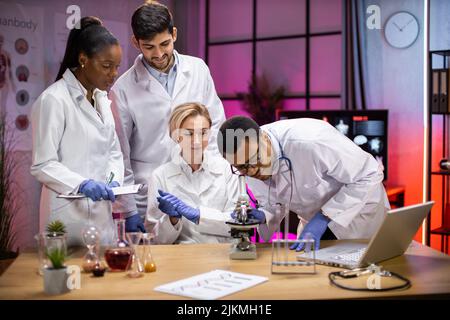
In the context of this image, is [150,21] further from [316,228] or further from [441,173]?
[441,173]

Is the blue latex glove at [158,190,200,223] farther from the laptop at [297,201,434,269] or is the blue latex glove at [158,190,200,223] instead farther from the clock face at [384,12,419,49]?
the clock face at [384,12,419,49]

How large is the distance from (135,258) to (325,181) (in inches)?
39.3

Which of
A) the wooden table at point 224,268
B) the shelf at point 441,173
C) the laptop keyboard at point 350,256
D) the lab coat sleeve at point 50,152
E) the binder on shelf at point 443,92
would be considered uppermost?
the binder on shelf at point 443,92

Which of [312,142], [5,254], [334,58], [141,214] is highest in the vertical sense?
[334,58]

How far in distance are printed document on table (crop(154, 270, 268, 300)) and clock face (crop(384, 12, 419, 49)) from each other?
3.17 m

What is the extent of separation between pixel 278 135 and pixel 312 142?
0.53 feet

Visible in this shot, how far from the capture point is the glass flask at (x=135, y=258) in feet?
6.26

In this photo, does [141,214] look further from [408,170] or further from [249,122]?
[408,170]

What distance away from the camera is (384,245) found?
6.70 ft

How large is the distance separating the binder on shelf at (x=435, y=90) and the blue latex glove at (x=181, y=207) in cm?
232

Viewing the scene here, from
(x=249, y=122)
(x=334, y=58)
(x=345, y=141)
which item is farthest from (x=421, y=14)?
(x=249, y=122)

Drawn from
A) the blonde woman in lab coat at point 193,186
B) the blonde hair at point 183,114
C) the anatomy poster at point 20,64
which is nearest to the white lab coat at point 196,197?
the blonde woman in lab coat at point 193,186

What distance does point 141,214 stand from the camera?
3.14 metres

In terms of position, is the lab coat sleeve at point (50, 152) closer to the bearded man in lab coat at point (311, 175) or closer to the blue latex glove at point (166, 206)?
the blue latex glove at point (166, 206)
